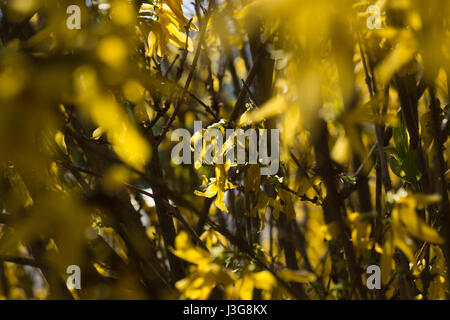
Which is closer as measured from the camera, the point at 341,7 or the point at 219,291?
the point at 341,7

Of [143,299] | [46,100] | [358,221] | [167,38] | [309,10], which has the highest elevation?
[167,38]

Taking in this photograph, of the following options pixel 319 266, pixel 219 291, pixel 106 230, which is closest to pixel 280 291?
pixel 219 291

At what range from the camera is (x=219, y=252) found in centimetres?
76

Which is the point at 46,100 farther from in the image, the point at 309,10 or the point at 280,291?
the point at 280,291

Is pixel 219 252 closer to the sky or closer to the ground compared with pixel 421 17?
closer to the ground

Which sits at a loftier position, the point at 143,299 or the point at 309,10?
the point at 309,10

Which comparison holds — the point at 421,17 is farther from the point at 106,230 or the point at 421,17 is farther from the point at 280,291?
the point at 106,230

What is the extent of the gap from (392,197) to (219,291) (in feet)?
1.21

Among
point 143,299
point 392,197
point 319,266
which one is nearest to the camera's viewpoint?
point 392,197

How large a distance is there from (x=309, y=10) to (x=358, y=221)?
0.36m

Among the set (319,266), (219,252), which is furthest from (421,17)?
(319,266)

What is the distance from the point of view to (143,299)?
0.84m

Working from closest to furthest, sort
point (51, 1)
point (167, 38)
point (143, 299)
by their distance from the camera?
point (51, 1), point (143, 299), point (167, 38)

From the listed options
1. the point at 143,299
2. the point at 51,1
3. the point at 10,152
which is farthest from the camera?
the point at 143,299
